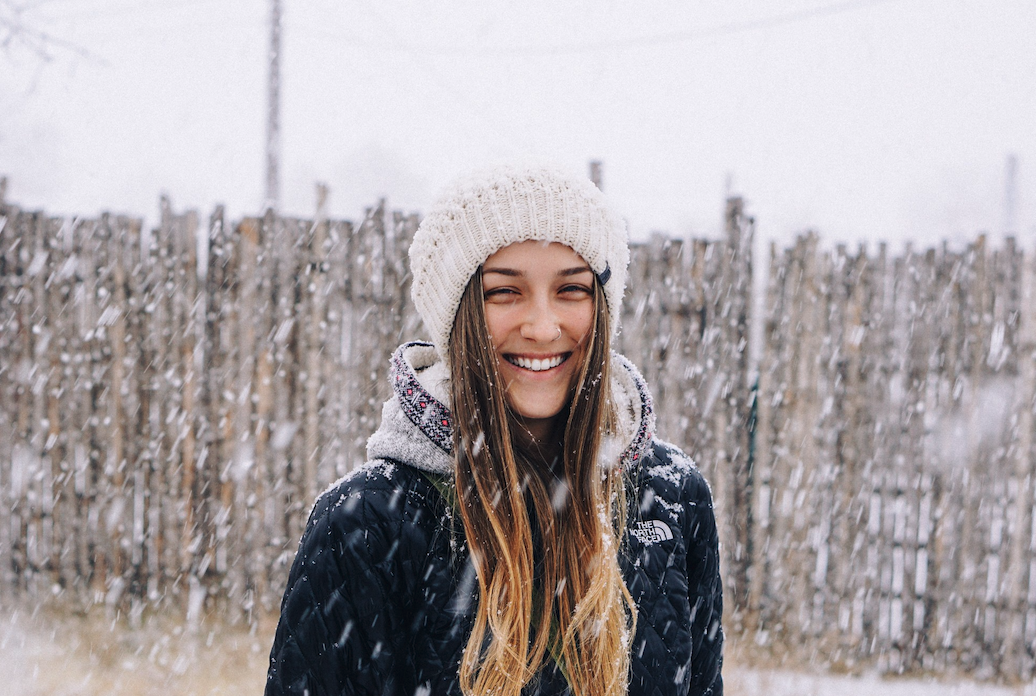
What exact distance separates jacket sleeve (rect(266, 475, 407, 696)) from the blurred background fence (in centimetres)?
277

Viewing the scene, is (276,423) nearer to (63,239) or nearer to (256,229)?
(256,229)

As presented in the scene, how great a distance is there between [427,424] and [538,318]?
0.36 m

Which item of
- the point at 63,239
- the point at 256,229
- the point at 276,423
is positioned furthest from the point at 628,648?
the point at 63,239

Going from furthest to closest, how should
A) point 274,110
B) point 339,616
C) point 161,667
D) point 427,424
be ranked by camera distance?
1. point 274,110
2. point 161,667
3. point 427,424
4. point 339,616

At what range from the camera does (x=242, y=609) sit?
4098 mm

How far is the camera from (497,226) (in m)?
1.55

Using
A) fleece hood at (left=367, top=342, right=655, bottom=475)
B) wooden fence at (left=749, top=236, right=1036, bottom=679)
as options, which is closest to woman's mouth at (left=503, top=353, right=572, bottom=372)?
fleece hood at (left=367, top=342, right=655, bottom=475)

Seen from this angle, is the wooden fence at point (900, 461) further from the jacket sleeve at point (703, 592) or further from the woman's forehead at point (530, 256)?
the woman's forehead at point (530, 256)

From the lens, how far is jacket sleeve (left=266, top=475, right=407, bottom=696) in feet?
4.48

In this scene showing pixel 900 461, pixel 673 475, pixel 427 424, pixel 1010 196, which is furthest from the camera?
pixel 1010 196

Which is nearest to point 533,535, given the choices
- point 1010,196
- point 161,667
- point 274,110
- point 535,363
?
point 535,363

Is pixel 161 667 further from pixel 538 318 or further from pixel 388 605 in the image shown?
pixel 538 318

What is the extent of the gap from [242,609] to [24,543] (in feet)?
4.78

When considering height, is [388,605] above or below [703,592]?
above
